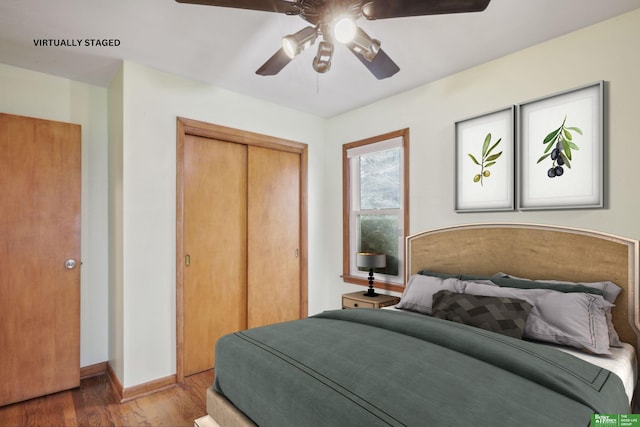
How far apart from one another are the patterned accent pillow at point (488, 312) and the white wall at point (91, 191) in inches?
107

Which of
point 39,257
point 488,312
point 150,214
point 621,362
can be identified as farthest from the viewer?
point 150,214

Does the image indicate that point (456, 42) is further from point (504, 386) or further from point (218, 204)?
point (218, 204)

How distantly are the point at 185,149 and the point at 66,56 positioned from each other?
1.00 metres

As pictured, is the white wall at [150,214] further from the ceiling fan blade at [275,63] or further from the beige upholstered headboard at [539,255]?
the beige upholstered headboard at [539,255]

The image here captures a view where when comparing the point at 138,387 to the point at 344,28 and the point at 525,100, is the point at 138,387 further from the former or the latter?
the point at 525,100

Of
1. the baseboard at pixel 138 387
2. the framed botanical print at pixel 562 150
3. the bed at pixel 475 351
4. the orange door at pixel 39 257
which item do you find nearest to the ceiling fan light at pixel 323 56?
the bed at pixel 475 351

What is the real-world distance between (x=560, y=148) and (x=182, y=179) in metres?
2.78

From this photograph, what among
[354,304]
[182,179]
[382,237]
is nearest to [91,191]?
[182,179]

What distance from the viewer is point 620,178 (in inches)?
76.9

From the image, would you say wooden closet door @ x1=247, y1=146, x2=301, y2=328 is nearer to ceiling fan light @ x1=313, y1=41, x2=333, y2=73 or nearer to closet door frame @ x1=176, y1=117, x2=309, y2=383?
closet door frame @ x1=176, y1=117, x2=309, y2=383

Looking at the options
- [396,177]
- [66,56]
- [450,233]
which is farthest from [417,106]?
[66,56]

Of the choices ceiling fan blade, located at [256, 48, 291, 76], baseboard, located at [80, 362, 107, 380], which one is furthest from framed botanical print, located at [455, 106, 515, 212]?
baseboard, located at [80, 362, 107, 380]

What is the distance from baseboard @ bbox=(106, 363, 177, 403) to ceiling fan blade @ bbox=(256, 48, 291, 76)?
2.41 metres

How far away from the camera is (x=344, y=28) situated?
151 cm
